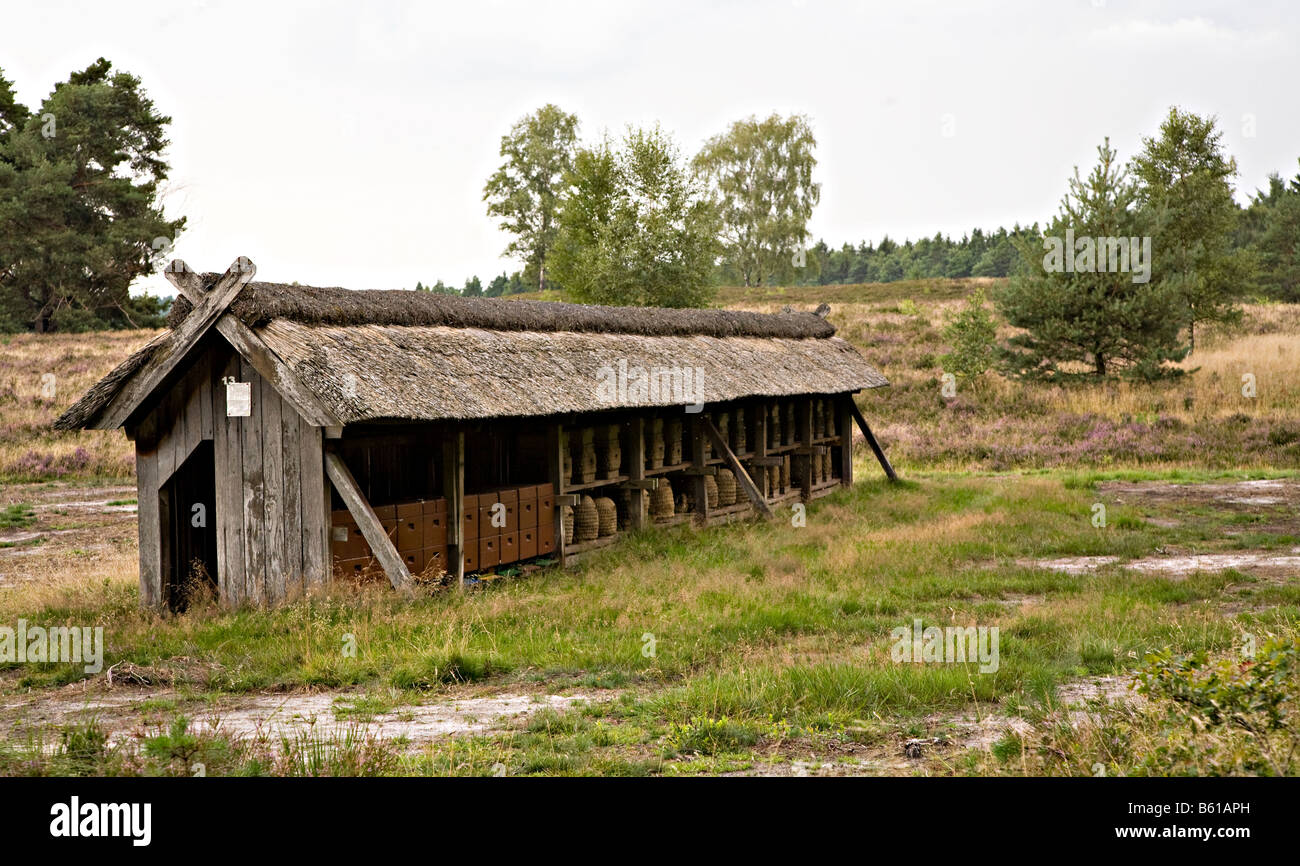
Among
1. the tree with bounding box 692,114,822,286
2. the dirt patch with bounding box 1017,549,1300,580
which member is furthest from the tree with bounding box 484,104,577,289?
the dirt patch with bounding box 1017,549,1300,580

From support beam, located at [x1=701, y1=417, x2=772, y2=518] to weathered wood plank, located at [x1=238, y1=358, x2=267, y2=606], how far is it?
8511 millimetres

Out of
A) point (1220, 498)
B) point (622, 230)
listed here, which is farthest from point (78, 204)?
point (1220, 498)

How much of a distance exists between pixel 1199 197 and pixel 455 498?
118ft

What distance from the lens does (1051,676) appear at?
27.5ft

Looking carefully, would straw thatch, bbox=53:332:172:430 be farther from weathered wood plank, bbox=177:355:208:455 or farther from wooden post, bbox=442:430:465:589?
wooden post, bbox=442:430:465:589

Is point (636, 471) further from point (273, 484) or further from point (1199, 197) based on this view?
point (1199, 197)

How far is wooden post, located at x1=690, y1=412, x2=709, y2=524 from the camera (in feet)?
60.8

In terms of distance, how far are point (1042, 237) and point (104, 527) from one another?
86.3 feet

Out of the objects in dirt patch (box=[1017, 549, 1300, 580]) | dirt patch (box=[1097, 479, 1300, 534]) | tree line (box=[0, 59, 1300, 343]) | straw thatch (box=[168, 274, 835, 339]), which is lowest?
dirt patch (box=[1017, 549, 1300, 580])

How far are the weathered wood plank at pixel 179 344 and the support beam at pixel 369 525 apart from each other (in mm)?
1879

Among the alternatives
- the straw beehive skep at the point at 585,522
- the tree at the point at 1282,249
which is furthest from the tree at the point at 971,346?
the tree at the point at 1282,249

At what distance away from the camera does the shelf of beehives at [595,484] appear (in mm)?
15244
